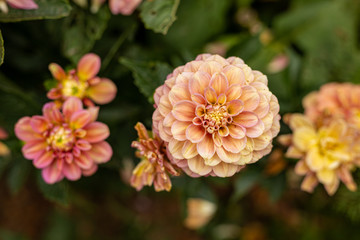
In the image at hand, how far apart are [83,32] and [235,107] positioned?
0.43m

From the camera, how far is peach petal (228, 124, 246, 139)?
547 millimetres

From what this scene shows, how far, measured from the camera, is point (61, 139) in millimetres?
630

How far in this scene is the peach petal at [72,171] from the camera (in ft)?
2.10

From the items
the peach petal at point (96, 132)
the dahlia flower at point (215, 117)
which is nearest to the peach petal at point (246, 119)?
the dahlia flower at point (215, 117)

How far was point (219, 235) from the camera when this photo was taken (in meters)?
1.43

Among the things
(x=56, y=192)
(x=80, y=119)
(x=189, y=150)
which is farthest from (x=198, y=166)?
(x=56, y=192)

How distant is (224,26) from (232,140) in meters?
0.71

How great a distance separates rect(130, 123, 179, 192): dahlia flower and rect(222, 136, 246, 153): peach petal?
10 centimetres

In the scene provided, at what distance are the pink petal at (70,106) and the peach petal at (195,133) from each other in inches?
8.9

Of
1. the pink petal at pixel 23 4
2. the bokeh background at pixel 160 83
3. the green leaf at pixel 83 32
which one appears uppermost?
the pink petal at pixel 23 4

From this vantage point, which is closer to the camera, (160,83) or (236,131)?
(236,131)

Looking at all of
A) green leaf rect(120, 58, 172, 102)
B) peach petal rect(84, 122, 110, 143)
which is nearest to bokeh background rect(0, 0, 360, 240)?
green leaf rect(120, 58, 172, 102)

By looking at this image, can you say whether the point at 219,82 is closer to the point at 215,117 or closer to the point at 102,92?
the point at 215,117

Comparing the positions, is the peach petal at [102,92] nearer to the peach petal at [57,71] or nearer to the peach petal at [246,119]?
the peach petal at [57,71]
